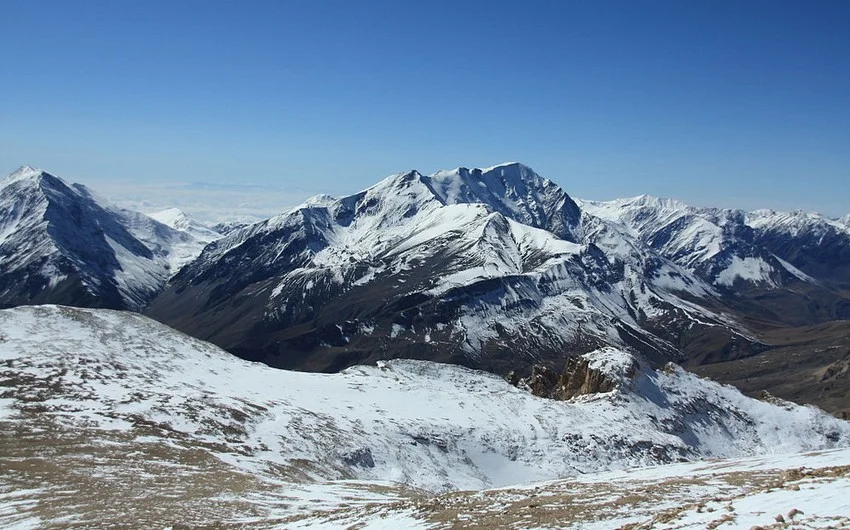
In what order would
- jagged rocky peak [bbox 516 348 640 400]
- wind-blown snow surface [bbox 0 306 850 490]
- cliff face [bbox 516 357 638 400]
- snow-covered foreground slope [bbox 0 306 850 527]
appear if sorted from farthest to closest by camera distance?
cliff face [bbox 516 357 638 400] < jagged rocky peak [bbox 516 348 640 400] < wind-blown snow surface [bbox 0 306 850 490] < snow-covered foreground slope [bbox 0 306 850 527]

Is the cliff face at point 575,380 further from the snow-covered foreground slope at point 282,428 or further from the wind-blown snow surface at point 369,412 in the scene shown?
the wind-blown snow surface at point 369,412

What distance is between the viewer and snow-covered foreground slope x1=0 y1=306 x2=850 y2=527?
39.0m

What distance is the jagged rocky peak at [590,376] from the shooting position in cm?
9275

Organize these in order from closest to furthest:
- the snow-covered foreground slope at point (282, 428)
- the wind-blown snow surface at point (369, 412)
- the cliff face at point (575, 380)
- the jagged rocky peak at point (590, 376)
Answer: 1. the snow-covered foreground slope at point (282, 428)
2. the wind-blown snow surface at point (369, 412)
3. the jagged rocky peak at point (590, 376)
4. the cliff face at point (575, 380)

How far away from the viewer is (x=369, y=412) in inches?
2921

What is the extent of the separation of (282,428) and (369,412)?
13.7m

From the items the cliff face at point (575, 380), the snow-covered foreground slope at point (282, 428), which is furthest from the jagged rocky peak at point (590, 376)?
the snow-covered foreground slope at point (282, 428)

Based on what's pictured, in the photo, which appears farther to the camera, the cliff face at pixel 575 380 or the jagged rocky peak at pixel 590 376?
the cliff face at pixel 575 380

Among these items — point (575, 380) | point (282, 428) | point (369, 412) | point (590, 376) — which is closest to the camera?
point (282, 428)

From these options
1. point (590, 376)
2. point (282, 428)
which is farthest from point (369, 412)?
point (590, 376)

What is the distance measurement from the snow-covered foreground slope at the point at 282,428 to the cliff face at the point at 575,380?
933 mm

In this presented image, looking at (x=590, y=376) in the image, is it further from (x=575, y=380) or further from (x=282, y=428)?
(x=282, y=428)

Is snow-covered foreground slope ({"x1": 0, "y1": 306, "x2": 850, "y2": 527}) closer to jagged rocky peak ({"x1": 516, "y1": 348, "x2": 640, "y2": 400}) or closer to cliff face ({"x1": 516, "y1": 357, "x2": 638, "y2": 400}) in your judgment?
jagged rocky peak ({"x1": 516, "y1": 348, "x2": 640, "y2": 400})

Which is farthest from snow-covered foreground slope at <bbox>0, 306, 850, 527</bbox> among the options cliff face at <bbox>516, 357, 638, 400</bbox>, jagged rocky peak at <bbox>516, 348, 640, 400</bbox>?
cliff face at <bbox>516, 357, 638, 400</bbox>
